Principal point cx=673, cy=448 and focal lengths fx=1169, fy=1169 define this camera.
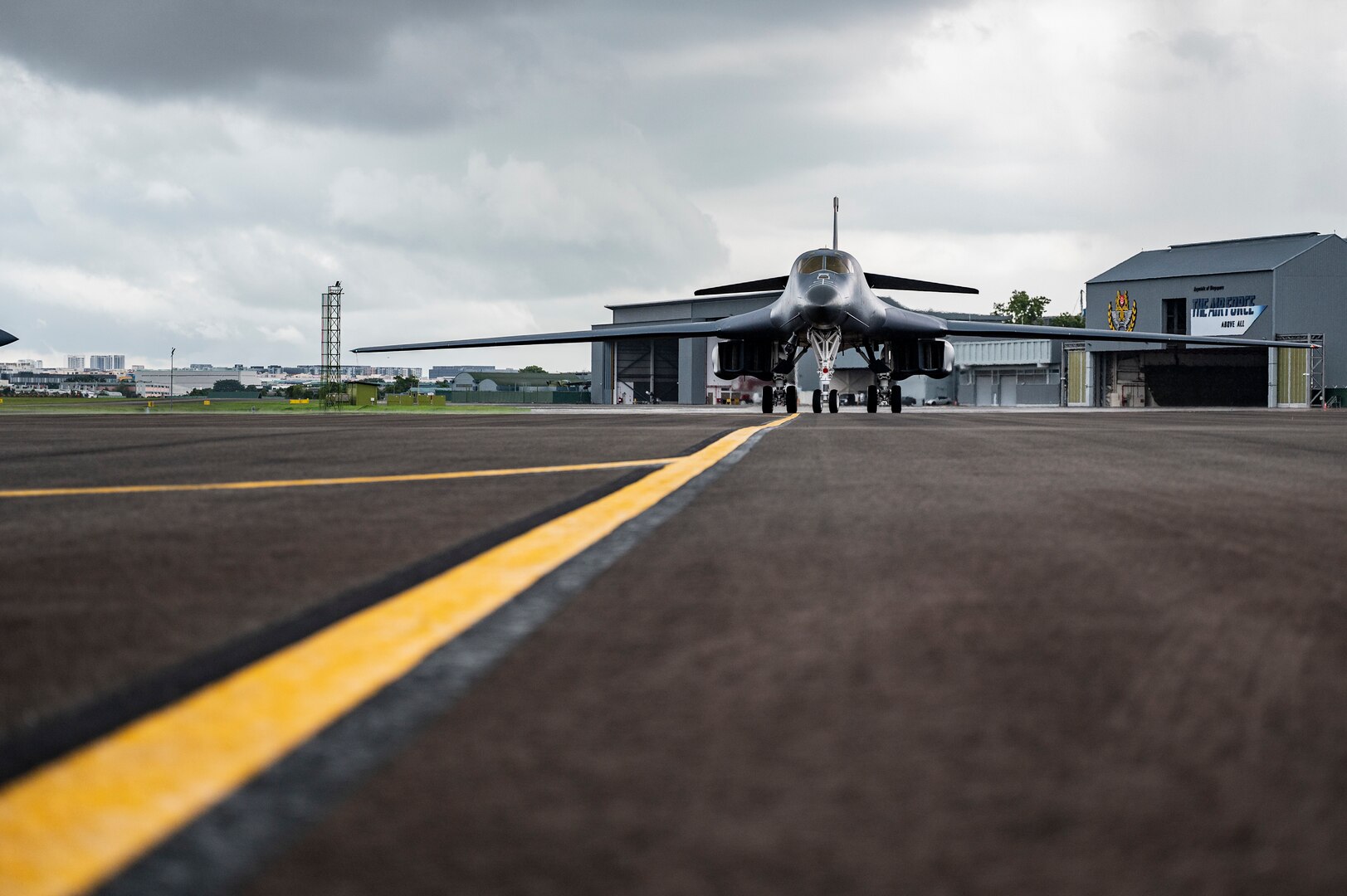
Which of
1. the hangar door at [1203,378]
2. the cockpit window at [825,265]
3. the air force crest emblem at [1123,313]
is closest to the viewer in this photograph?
the cockpit window at [825,265]

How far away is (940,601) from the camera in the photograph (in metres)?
2.71

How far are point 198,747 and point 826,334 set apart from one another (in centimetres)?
2261

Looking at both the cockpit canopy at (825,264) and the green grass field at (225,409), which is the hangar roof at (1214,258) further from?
the cockpit canopy at (825,264)

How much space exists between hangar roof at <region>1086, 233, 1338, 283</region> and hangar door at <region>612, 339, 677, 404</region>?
127 ft

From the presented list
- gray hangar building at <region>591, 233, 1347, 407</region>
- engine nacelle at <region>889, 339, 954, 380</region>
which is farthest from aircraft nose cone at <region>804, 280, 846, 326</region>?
gray hangar building at <region>591, 233, 1347, 407</region>

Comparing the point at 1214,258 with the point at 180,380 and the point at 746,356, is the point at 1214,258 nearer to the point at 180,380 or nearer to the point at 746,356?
the point at 746,356

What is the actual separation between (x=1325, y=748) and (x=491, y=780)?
44.8 inches

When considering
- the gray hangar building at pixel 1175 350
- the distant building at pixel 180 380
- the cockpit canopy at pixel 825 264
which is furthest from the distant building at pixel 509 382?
the cockpit canopy at pixel 825 264

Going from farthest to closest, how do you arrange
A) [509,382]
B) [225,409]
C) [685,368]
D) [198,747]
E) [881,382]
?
1. [509,382]
2. [685,368]
3. [225,409]
4. [881,382]
5. [198,747]

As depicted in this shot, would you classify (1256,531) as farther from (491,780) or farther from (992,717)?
(491,780)

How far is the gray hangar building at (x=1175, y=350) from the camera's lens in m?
55.5

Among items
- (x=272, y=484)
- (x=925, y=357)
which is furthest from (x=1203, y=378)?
(x=272, y=484)

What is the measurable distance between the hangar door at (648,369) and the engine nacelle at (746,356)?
65935 mm

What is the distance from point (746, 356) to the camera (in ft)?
87.0
